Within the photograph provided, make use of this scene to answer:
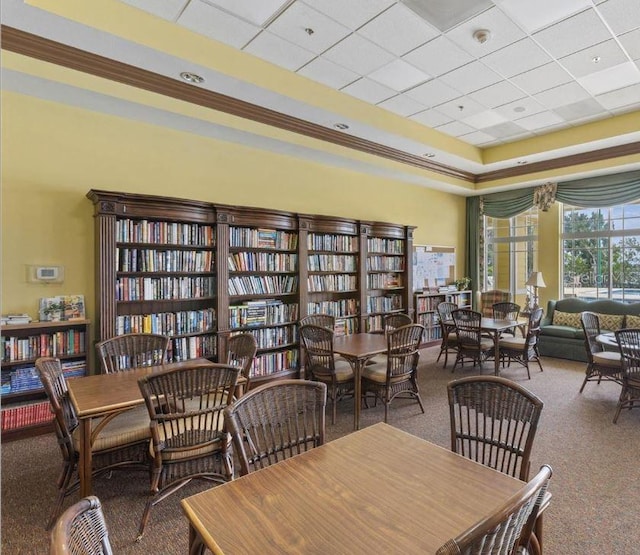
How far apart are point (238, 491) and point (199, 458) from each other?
110cm

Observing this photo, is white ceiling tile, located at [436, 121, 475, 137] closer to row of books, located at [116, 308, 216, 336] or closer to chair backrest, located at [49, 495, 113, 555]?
row of books, located at [116, 308, 216, 336]

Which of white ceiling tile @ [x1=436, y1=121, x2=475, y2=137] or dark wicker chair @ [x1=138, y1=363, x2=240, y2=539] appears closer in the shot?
dark wicker chair @ [x1=138, y1=363, x2=240, y2=539]

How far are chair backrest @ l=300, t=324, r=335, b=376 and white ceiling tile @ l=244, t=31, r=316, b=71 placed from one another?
8.56 feet

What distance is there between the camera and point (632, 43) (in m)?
3.49

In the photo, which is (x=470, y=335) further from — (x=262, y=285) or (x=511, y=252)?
(x=511, y=252)

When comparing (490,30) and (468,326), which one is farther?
(468,326)

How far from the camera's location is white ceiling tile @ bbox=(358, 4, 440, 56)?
308 cm

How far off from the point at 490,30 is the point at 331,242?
3.01 meters

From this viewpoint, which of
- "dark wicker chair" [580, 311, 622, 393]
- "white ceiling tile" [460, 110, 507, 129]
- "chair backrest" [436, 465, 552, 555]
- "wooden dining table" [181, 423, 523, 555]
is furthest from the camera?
"white ceiling tile" [460, 110, 507, 129]

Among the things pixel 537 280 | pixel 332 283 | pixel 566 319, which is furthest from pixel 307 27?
pixel 566 319

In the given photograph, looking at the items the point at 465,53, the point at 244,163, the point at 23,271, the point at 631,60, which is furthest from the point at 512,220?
the point at 23,271

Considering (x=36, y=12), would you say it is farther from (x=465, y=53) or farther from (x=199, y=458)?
(x=465, y=53)

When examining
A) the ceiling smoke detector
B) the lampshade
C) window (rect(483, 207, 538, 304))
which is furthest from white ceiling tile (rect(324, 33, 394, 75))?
window (rect(483, 207, 538, 304))

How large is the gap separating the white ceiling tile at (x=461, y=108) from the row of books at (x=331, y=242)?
2.10 m
